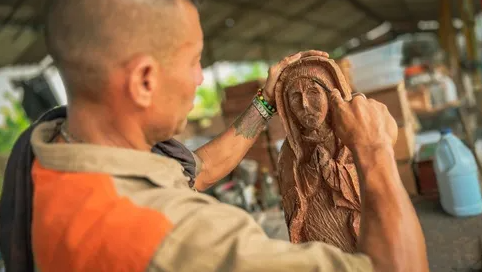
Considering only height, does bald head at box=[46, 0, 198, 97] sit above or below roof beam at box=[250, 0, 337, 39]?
below

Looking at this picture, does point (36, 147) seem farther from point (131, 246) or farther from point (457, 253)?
point (457, 253)

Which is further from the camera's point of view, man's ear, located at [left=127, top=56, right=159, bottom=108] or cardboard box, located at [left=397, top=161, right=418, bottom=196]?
cardboard box, located at [left=397, top=161, right=418, bottom=196]

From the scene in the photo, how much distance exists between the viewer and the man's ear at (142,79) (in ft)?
3.27

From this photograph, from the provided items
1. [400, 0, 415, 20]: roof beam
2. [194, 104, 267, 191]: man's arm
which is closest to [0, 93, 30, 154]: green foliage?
[194, 104, 267, 191]: man's arm

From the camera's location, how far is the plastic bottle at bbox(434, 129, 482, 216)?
2.95 m


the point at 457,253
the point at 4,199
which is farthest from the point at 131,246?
the point at 457,253

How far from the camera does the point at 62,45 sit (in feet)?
3.32

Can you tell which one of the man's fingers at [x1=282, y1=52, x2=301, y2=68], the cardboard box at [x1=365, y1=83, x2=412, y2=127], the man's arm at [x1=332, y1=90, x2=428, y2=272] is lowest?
the cardboard box at [x1=365, y1=83, x2=412, y2=127]

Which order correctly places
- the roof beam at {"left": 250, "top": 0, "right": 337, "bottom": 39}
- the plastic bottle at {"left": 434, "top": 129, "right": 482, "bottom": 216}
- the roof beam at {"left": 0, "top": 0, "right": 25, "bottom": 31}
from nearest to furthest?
1. the plastic bottle at {"left": 434, "top": 129, "right": 482, "bottom": 216}
2. the roof beam at {"left": 0, "top": 0, "right": 25, "bottom": 31}
3. the roof beam at {"left": 250, "top": 0, "right": 337, "bottom": 39}

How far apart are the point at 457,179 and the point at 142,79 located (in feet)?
9.22

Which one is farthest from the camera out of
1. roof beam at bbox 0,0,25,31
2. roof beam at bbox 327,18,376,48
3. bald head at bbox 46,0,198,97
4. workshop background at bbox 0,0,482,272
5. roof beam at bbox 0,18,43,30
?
roof beam at bbox 327,18,376,48

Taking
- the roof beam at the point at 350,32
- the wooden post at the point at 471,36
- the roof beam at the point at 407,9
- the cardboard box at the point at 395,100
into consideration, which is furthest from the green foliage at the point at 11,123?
the roof beam at the point at 350,32

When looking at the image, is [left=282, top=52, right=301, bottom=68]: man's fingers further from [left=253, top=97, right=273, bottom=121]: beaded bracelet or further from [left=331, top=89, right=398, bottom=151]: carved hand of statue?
[left=331, top=89, right=398, bottom=151]: carved hand of statue

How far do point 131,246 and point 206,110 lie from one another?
49.1 ft
